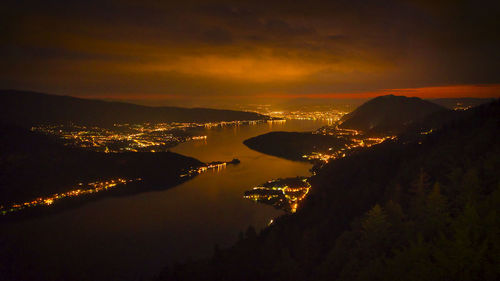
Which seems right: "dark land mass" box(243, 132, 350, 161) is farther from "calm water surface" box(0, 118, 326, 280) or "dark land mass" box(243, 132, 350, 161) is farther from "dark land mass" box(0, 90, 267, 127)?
"dark land mass" box(0, 90, 267, 127)

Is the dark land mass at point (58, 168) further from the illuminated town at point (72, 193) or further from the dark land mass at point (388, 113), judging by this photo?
the dark land mass at point (388, 113)

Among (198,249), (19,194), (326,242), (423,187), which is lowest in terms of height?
(198,249)

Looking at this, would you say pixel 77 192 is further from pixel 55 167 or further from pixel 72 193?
pixel 55 167

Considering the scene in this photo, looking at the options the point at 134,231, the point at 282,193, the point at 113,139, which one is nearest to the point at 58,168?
the point at 134,231

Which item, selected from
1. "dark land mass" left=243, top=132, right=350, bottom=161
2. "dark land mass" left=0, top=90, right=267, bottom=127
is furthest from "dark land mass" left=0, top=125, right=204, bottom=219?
"dark land mass" left=0, top=90, right=267, bottom=127

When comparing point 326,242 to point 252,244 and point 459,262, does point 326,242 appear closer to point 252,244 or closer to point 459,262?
point 252,244

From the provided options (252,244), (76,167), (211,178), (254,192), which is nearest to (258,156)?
(211,178)
